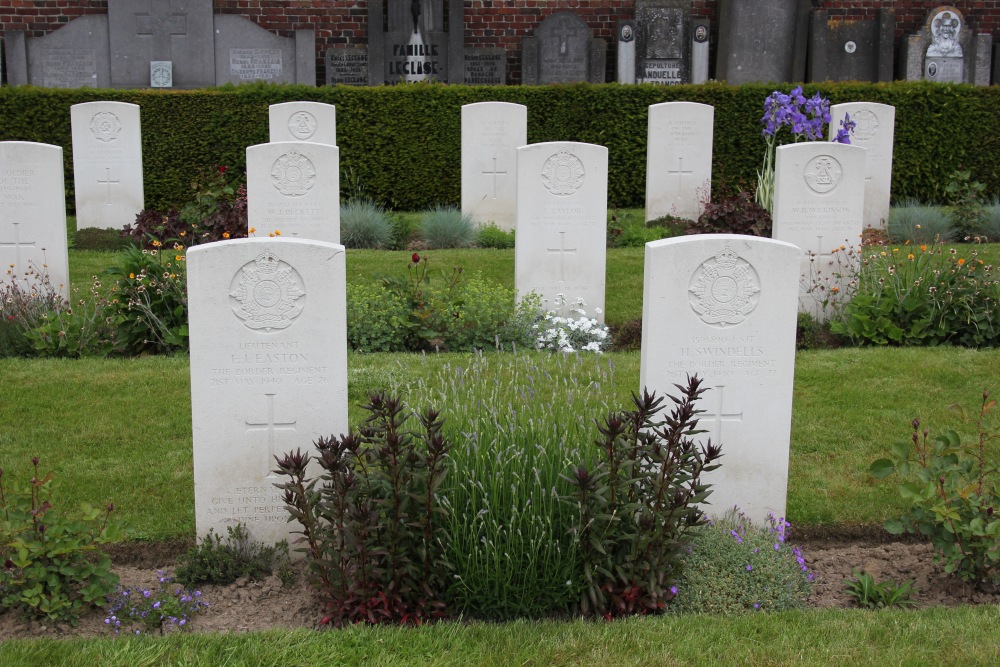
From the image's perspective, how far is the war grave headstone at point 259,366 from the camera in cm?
422

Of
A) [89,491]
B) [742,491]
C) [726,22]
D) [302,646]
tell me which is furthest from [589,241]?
[726,22]

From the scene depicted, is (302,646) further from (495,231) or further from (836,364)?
(495,231)

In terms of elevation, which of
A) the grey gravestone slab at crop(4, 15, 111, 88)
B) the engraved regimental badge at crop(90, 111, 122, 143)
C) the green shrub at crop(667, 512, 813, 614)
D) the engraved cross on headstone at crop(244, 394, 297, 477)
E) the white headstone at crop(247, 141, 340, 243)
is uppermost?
the grey gravestone slab at crop(4, 15, 111, 88)

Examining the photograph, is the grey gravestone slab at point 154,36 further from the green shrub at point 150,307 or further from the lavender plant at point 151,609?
the lavender plant at point 151,609

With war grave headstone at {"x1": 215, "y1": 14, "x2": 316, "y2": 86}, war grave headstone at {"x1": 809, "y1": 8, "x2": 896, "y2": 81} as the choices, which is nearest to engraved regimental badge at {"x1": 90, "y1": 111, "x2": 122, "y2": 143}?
war grave headstone at {"x1": 215, "y1": 14, "x2": 316, "y2": 86}

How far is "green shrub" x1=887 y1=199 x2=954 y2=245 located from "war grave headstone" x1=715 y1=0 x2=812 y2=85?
7.26 meters

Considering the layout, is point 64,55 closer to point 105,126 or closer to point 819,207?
point 105,126

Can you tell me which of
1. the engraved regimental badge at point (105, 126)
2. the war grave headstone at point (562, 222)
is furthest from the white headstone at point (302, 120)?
the war grave headstone at point (562, 222)

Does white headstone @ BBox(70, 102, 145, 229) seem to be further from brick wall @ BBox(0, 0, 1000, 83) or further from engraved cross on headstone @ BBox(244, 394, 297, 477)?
brick wall @ BBox(0, 0, 1000, 83)

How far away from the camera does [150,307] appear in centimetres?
738

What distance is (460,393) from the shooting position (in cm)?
538

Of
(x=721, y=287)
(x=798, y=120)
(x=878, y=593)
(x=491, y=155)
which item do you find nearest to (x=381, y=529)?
(x=721, y=287)

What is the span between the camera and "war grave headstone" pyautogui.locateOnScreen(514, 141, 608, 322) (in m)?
7.98

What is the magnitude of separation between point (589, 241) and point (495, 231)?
11.4 ft
